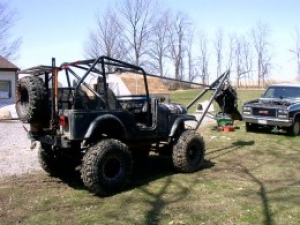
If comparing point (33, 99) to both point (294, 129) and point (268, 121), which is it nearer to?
point (268, 121)

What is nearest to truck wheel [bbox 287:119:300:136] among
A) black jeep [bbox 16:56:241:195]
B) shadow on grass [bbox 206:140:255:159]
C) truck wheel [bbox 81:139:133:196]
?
shadow on grass [bbox 206:140:255:159]

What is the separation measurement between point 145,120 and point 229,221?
2.98m

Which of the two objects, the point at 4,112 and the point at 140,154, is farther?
the point at 4,112

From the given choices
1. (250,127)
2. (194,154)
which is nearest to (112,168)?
(194,154)

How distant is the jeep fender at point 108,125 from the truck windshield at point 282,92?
9601 mm

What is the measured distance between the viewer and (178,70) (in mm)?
67188

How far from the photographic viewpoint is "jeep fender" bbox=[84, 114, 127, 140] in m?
6.32

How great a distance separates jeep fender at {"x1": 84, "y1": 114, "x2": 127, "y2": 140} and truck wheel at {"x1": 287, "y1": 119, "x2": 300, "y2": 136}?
8.59m

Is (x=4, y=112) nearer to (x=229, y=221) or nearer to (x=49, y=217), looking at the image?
(x=49, y=217)

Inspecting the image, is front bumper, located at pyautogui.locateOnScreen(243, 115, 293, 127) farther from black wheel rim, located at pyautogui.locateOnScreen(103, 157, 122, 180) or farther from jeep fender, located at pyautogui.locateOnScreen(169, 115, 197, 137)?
black wheel rim, located at pyautogui.locateOnScreen(103, 157, 122, 180)

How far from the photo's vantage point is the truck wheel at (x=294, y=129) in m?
13.9

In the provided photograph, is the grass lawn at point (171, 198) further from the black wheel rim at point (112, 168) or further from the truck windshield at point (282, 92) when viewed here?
the truck windshield at point (282, 92)

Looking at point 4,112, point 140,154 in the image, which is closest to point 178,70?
point 4,112

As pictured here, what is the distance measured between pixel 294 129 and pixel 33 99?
10035 millimetres
